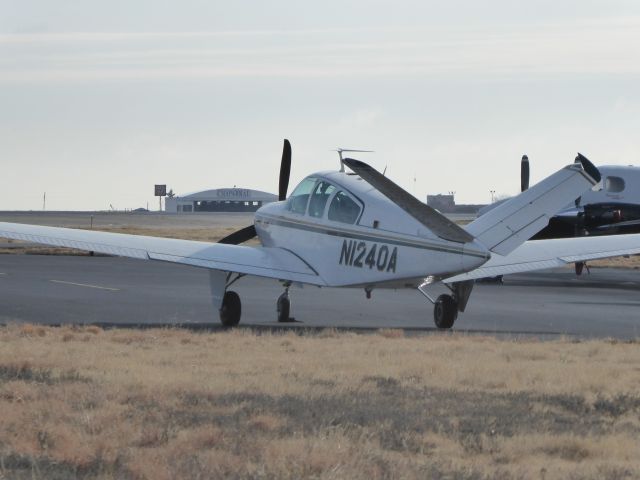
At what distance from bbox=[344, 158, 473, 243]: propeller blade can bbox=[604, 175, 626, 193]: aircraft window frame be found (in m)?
23.2

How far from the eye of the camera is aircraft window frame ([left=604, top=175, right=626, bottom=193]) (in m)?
43.1

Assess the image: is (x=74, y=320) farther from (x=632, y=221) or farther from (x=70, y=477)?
(x=632, y=221)

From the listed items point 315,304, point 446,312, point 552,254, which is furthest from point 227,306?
point 552,254

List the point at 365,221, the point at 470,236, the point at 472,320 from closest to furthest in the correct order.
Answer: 1. the point at 470,236
2. the point at 365,221
3. the point at 472,320

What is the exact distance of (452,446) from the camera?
394 inches

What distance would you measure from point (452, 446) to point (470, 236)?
32.4ft

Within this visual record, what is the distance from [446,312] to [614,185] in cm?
2273

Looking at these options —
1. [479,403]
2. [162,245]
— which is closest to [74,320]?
[162,245]

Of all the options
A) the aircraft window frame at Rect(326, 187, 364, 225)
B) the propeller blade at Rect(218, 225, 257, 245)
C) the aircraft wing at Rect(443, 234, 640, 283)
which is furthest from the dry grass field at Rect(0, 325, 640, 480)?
the propeller blade at Rect(218, 225, 257, 245)

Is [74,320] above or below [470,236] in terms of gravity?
below

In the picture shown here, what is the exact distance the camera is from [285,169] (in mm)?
29734

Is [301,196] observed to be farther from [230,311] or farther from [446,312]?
[446,312]

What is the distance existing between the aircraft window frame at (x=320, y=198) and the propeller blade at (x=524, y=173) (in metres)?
21.2

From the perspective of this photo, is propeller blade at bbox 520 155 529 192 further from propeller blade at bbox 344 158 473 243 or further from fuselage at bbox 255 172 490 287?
propeller blade at bbox 344 158 473 243
